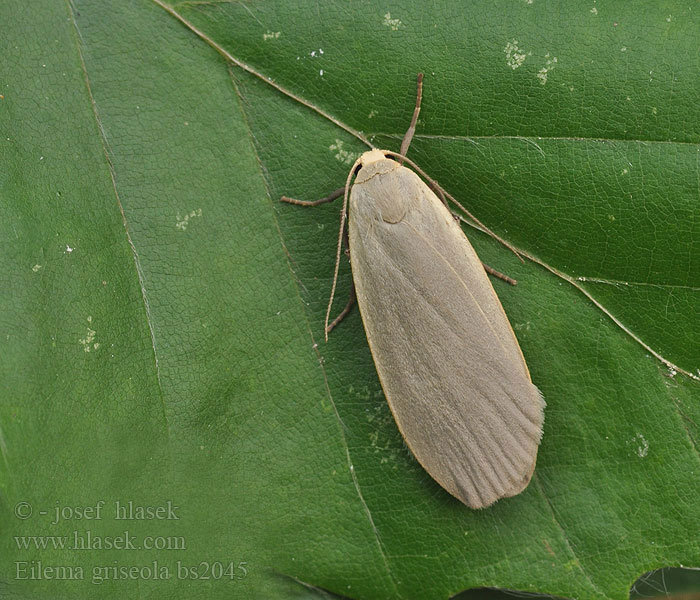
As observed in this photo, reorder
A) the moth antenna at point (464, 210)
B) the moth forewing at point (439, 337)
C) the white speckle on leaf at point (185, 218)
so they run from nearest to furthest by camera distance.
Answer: the moth forewing at point (439, 337) < the moth antenna at point (464, 210) < the white speckle on leaf at point (185, 218)

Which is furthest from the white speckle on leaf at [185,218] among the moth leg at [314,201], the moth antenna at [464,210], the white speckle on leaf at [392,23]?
the white speckle on leaf at [392,23]

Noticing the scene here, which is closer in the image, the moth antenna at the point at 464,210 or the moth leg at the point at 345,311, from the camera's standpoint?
the moth antenna at the point at 464,210

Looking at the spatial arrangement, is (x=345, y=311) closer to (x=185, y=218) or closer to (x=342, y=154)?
(x=342, y=154)

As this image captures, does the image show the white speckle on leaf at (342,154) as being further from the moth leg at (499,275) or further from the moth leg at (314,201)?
the moth leg at (499,275)

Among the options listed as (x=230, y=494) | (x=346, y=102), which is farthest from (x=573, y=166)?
(x=230, y=494)

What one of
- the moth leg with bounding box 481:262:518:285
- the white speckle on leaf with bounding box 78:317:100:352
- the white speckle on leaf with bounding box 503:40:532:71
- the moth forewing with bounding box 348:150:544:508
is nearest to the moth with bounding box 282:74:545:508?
the moth forewing with bounding box 348:150:544:508

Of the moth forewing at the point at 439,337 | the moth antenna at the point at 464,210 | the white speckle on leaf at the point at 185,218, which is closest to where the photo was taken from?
the moth forewing at the point at 439,337

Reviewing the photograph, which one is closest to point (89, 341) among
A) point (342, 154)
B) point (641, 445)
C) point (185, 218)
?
point (185, 218)
